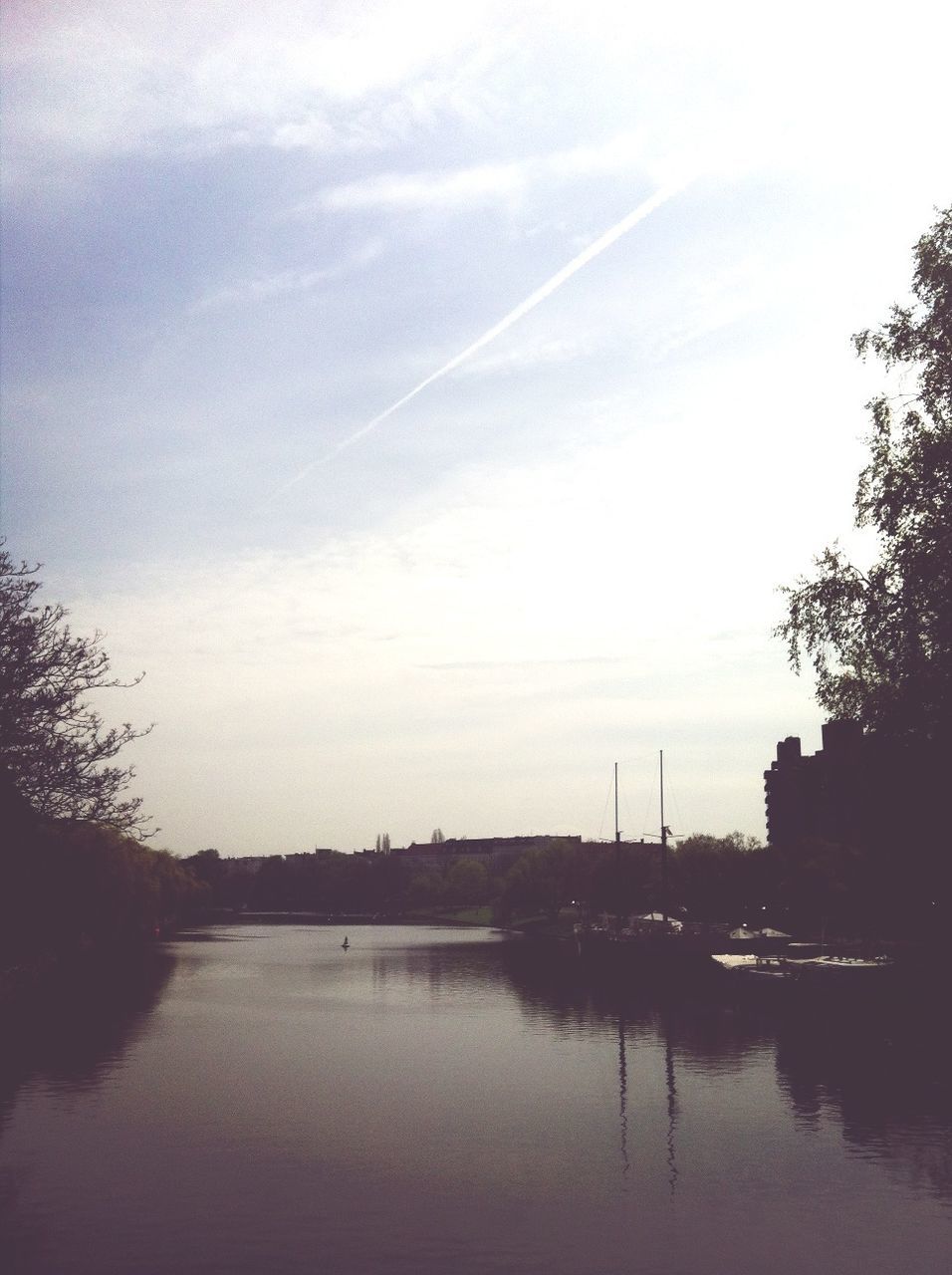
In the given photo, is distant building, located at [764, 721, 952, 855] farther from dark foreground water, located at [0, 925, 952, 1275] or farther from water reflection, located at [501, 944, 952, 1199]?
dark foreground water, located at [0, 925, 952, 1275]

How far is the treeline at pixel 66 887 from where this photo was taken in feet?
141

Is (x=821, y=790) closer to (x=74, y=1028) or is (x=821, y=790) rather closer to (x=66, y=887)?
(x=66, y=887)

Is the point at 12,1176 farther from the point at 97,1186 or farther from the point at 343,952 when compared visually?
the point at 343,952

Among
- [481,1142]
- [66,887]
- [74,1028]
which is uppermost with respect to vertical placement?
[66,887]

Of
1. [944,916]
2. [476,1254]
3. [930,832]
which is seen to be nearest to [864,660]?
[930,832]

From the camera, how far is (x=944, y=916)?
143 ft

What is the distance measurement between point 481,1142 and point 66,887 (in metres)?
25.4

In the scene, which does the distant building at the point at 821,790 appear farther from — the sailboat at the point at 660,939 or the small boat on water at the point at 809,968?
the sailboat at the point at 660,939

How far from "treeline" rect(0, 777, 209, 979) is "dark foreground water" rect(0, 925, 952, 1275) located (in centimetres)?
474

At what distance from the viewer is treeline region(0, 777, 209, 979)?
4288 cm

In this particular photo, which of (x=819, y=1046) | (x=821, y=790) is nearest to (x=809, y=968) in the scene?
(x=819, y=1046)

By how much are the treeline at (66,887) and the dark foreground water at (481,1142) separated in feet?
15.5

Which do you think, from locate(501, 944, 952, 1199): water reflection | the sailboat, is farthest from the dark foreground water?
the sailboat

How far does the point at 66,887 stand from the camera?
2082 inches
